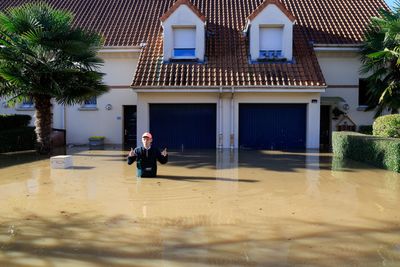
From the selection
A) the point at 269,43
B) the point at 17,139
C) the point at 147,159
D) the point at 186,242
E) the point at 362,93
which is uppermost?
the point at 269,43

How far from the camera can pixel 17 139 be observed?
17.3 metres

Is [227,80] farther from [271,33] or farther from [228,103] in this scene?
[271,33]

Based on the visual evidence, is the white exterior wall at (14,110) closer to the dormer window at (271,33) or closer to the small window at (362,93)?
the dormer window at (271,33)

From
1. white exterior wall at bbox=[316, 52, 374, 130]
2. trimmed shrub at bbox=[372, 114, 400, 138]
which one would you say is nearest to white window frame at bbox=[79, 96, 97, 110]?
white exterior wall at bbox=[316, 52, 374, 130]

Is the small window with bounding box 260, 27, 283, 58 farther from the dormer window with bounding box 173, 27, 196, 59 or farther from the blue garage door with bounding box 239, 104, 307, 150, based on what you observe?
the dormer window with bounding box 173, 27, 196, 59

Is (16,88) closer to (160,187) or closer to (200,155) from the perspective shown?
(200,155)

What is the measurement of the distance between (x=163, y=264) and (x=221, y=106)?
556 inches

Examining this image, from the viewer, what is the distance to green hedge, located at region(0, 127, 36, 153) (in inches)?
658

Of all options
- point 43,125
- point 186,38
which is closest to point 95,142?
point 43,125

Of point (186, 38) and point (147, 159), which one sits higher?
point (186, 38)

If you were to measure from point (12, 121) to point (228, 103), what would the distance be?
943cm

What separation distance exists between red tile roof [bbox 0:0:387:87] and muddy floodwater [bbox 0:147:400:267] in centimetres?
693

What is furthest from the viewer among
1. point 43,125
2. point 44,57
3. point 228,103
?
point 228,103

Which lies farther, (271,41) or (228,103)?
(271,41)
